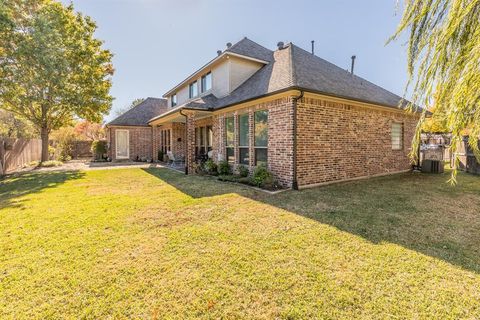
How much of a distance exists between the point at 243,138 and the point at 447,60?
7.28 meters

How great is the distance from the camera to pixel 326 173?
833 centimetres

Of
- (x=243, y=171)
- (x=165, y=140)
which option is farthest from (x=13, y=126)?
(x=243, y=171)

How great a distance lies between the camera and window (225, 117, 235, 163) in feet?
34.6

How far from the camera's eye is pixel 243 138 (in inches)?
387

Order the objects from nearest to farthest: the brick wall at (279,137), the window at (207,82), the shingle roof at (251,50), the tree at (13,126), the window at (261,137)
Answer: the brick wall at (279,137) < the window at (261,137) < the shingle roof at (251,50) < the window at (207,82) < the tree at (13,126)

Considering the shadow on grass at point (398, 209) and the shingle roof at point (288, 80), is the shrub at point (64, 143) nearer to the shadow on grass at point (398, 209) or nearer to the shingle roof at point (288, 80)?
the shingle roof at point (288, 80)

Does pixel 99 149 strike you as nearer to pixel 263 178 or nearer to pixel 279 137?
pixel 263 178

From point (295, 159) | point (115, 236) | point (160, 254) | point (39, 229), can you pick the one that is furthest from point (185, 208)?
point (295, 159)

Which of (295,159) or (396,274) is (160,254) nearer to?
(396,274)

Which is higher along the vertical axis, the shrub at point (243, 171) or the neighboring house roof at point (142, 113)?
the neighboring house roof at point (142, 113)

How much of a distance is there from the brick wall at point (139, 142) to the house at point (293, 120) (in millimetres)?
8092

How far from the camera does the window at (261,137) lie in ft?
28.5

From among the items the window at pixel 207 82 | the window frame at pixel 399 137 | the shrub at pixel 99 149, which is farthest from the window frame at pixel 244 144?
the shrub at pixel 99 149

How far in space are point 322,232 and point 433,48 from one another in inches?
124
